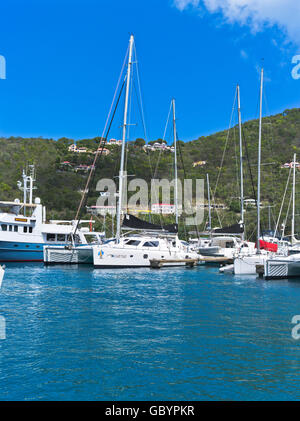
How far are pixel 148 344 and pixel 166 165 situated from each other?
9623cm

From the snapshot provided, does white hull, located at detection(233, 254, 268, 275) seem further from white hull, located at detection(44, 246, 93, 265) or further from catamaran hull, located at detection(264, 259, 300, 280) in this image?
white hull, located at detection(44, 246, 93, 265)

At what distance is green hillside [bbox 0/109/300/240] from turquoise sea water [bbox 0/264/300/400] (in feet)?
161

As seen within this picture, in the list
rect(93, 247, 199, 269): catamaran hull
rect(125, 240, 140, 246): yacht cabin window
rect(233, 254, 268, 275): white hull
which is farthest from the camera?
rect(125, 240, 140, 246): yacht cabin window

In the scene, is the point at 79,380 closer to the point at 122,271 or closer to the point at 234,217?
the point at 122,271

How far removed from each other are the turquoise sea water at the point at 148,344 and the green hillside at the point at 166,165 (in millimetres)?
49188

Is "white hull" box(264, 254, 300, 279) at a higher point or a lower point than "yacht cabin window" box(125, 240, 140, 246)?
lower

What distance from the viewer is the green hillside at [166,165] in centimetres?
8031

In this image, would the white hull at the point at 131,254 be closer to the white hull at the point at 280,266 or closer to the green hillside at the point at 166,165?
the white hull at the point at 280,266

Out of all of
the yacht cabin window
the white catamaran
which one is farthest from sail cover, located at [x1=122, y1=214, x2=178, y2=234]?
the yacht cabin window

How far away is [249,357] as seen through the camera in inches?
385

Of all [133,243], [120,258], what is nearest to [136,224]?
[133,243]

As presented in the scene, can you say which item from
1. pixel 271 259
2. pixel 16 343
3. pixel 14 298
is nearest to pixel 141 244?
pixel 271 259

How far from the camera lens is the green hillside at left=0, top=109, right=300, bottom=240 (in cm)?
8031
